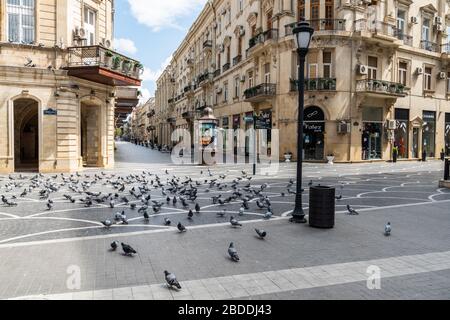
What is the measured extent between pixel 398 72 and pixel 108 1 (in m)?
24.4

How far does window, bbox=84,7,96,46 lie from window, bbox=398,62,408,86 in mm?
25426

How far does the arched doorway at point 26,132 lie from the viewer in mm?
23875

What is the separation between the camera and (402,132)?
1304 inches

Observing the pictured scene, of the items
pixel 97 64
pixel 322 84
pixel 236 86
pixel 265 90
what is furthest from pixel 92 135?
pixel 236 86

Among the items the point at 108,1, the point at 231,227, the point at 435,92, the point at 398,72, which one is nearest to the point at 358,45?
the point at 398,72

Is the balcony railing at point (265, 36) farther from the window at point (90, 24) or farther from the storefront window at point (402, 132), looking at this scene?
the window at point (90, 24)

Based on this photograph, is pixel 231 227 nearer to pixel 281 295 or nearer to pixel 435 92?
pixel 281 295

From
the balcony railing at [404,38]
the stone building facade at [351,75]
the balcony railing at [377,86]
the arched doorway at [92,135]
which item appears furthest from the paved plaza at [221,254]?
the balcony railing at [404,38]

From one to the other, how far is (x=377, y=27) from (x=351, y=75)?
475 centimetres

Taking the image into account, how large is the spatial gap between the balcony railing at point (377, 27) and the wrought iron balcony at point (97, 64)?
17953 mm

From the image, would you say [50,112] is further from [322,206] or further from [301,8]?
[301,8]

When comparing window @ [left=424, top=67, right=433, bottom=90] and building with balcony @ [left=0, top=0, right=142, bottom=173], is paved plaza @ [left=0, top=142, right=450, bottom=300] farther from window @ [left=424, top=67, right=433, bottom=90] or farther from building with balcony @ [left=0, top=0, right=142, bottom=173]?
window @ [left=424, top=67, right=433, bottom=90]

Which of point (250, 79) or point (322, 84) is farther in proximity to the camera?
point (250, 79)
